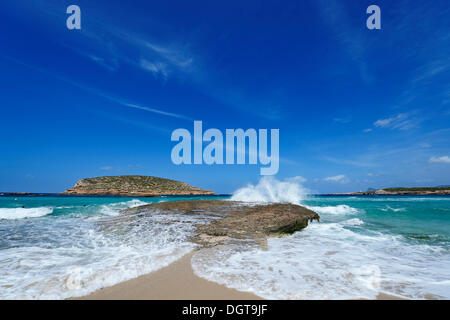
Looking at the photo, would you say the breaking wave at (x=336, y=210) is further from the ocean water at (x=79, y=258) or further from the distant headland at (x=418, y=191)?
the distant headland at (x=418, y=191)

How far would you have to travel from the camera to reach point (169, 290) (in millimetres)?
3229

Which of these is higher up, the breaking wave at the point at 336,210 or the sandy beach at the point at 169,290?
the sandy beach at the point at 169,290

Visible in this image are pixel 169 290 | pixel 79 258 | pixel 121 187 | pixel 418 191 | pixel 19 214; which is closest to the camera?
pixel 169 290

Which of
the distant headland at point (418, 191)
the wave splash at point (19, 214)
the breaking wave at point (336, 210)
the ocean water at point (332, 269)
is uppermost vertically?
the ocean water at point (332, 269)

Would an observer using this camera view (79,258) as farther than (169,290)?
Yes

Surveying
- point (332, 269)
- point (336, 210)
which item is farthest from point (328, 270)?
point (336, 210)

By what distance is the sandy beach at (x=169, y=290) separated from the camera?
303 cm

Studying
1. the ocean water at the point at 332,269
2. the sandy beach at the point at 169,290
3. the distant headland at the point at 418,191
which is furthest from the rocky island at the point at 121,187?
the distant headland at the point at 418,191

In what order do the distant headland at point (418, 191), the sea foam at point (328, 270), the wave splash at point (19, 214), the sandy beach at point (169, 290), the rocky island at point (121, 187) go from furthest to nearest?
the distant headland at point (418, 191) → the rocky island at point (121, 187) → the wave splash at point (19, 214) → the sea foam at point (328, 270) → the sandy beach at point (169, 290)

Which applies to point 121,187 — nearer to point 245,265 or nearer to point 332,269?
point 245,265

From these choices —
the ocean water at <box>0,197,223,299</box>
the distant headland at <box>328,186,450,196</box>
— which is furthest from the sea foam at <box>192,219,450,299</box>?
the distant headland at <box>328,186,450,196</box>

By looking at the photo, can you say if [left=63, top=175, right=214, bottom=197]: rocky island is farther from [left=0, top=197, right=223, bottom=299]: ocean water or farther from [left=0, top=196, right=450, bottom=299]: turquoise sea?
[left=0, top=196, right=450, bottom=299]: turquoise sea

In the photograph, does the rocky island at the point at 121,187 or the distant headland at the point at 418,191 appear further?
the distant headland at the point at 418,191
